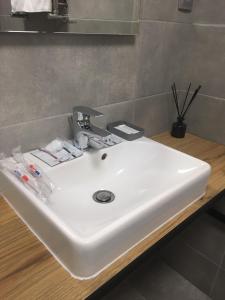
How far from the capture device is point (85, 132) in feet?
3.15

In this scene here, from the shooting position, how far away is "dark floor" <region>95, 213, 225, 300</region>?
1398mm

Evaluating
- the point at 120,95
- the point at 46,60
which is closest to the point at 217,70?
the point at 120,95

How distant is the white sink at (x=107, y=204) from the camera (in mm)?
592

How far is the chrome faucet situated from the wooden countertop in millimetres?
337

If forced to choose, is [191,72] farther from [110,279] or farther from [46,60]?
[110,279]

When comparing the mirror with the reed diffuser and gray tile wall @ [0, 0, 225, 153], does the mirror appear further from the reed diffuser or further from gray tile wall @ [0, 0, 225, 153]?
the reed diffuser

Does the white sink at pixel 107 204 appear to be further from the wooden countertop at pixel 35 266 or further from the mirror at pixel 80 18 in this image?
the mirror at pixel 80 18

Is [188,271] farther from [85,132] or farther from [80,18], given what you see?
[80,18]

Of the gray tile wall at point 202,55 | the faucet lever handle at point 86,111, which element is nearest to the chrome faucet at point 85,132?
the faucet lever handle at point 86,111

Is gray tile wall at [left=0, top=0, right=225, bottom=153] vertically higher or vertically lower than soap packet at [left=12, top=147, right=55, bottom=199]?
higher

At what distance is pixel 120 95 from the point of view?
114 centimetres

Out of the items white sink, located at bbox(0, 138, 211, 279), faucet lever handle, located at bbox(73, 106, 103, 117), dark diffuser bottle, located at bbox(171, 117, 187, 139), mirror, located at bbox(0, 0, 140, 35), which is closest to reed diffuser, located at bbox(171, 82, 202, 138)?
dark diffuser bottle, located at bbox(171, 117, 187, 139)

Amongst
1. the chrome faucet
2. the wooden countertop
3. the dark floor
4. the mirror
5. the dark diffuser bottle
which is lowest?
the dark floor

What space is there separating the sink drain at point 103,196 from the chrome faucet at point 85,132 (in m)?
0.17
